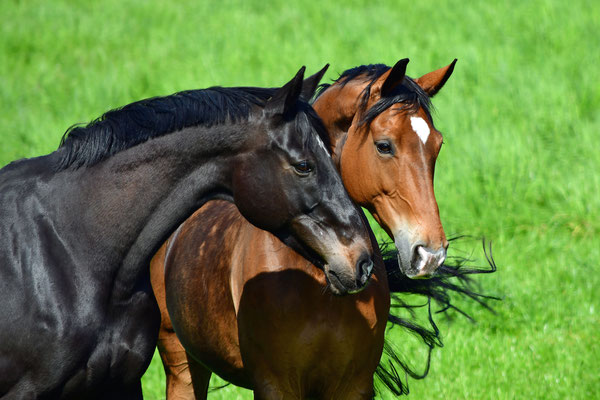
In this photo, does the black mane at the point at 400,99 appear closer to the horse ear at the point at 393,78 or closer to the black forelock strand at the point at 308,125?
the horse ear at the point at 393,78

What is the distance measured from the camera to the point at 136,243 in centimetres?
333

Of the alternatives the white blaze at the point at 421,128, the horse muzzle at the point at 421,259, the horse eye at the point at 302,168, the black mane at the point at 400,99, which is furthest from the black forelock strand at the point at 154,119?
the horse muzzle at the point at 421,259

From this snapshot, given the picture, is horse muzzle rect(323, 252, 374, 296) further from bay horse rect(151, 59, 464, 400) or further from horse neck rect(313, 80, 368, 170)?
horse neck rect(313, 80, 368, 170)

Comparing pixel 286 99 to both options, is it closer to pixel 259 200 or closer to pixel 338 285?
pixel 259 200

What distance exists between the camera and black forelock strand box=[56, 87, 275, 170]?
129 inches

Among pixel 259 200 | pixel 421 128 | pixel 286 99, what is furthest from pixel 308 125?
Result: pixel 421 128

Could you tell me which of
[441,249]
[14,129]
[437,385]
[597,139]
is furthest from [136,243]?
[14,129]

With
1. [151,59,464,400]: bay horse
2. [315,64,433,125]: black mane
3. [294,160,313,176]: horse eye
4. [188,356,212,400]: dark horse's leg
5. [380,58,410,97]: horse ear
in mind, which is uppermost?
[380,58,410,97]: horse ear

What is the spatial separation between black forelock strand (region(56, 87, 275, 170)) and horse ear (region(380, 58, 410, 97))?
58 cm

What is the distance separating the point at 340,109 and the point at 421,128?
1.56 feet

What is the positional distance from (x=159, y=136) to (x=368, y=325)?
132 cm

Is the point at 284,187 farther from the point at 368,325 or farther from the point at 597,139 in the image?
the point at 597,139

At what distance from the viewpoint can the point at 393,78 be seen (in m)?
3.62

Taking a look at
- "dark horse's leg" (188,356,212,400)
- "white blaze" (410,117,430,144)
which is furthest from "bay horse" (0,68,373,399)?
"dark horse's leg" (188,356,212,400)
